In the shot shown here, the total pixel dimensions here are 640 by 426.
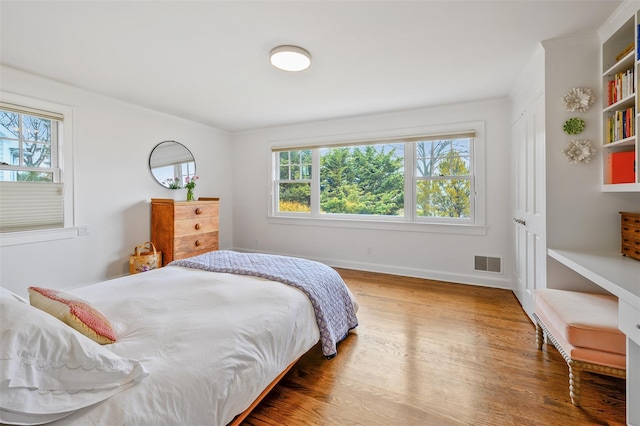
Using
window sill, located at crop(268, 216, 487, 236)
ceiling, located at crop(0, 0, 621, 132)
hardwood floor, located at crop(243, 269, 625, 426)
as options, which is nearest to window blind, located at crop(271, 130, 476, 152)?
ceiling, located at crop(0, 0, 621, 132)

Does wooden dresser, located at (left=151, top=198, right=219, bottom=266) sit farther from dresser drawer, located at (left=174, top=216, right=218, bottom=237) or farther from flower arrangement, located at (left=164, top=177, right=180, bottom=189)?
flower arrangement, located at (left=164, top=177, right=180, bottom=189)

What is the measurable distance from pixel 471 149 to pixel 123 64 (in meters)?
4.00

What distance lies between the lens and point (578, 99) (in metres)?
2.14

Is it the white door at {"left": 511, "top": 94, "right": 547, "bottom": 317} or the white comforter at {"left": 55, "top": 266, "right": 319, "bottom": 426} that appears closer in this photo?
the white comforter at {"left": 55, "top": 266, "right": 319, "bottom": 426}

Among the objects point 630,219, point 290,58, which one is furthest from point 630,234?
point 290,58

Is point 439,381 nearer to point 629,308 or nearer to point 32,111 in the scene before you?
point 629,308

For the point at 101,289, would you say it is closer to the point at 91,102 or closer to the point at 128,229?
the point at 128,229

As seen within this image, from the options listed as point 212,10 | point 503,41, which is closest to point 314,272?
point 212,10

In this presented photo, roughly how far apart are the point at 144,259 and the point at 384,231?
3217 millimetres

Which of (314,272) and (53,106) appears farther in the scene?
(53,106)

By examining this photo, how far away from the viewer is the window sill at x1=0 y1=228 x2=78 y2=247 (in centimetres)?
279

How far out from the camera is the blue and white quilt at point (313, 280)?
1968 mm

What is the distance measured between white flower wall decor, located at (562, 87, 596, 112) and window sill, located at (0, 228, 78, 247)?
16.2 feet

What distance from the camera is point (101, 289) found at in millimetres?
1895
